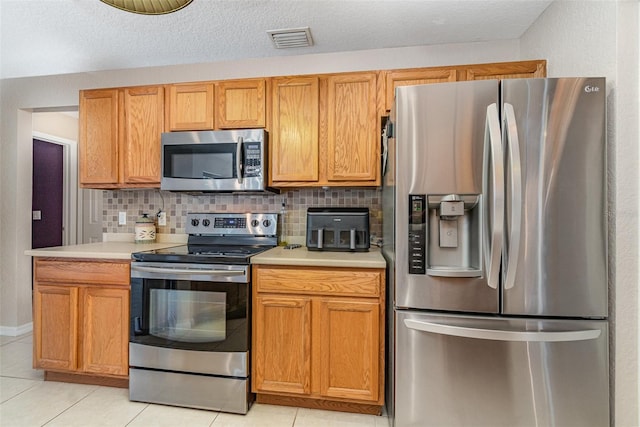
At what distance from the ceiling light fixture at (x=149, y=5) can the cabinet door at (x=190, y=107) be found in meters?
0.79

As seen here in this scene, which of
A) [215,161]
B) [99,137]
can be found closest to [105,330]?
[215,161]

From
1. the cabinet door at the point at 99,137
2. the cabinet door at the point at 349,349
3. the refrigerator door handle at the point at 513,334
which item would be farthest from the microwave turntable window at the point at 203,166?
the refrigerator door handle at the point at 513,334

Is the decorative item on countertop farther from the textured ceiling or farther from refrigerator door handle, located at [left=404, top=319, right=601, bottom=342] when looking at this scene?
refrigerator door handle, located at [left=404, top=319, right=601, bottom=342]

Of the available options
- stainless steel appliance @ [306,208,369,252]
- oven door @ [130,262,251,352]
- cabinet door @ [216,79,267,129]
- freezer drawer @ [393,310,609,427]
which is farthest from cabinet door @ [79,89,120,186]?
freezer drawer @ [393,310,609,427]

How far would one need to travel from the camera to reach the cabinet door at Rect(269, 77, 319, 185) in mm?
2096

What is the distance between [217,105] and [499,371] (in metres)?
2.25

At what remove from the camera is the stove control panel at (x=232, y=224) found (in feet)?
7.75

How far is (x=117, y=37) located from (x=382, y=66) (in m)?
1.88

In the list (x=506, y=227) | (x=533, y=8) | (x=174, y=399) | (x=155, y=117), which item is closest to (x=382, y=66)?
(x=533, y=8)

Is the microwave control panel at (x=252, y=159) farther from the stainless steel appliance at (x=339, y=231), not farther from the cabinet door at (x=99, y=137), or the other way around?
the cabinet door at (x=99, y=137)

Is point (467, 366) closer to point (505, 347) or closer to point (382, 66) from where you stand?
point (505, 347)

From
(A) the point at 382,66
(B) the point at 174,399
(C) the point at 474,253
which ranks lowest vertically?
(B) the point at 174,399

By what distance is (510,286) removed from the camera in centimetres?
130

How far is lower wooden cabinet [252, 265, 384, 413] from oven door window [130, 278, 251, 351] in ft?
0.33
